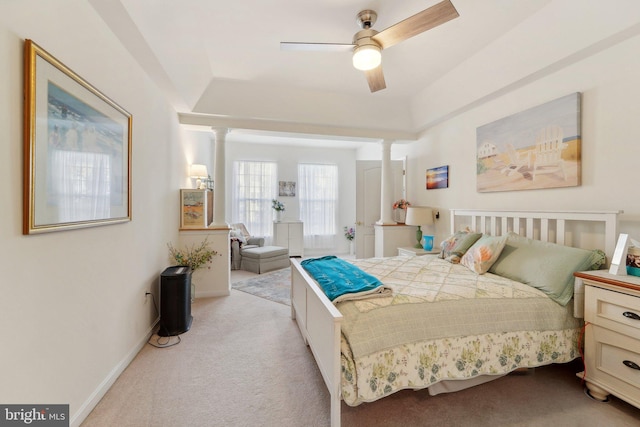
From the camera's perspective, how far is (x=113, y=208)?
189 cm

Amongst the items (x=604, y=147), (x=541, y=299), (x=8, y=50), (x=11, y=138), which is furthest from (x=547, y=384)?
(x=8, y=50)

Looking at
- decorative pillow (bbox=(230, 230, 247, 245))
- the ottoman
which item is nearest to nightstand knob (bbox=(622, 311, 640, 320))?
the ottoman

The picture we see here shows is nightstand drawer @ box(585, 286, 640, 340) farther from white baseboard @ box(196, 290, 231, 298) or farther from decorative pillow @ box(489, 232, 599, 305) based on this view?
white baseboard @ box(196, 290, 231, 298)

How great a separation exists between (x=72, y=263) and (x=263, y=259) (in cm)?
356

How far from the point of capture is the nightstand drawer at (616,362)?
1.56 m

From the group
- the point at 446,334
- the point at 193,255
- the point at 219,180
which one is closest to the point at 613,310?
the point at 446,334

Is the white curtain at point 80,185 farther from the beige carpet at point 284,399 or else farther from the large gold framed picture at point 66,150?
the beige carpet at point 284,399

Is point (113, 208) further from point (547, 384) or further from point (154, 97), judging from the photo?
point (547, 384)

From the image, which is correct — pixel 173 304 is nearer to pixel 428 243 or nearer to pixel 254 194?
pixel 428 243

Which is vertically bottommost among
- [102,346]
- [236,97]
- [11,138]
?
[102,346]

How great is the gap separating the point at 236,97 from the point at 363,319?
121 inches

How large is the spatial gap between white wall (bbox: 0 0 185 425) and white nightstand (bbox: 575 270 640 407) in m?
3.04

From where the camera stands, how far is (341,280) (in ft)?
6.41

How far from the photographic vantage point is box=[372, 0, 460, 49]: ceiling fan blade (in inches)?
66.4
